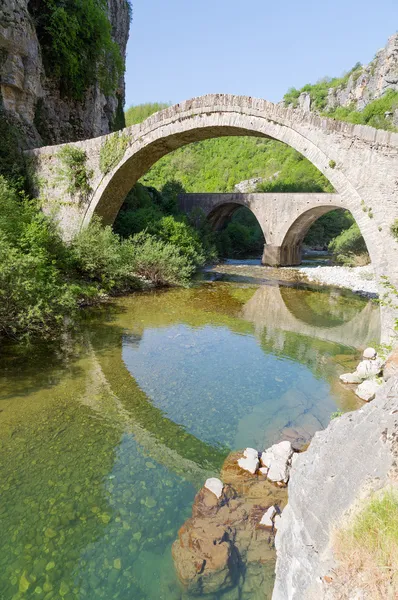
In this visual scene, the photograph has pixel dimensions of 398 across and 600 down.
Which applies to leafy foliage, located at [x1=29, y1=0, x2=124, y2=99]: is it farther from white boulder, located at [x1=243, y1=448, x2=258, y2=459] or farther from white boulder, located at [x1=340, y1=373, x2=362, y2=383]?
white boulder, located at [x1=243, y1=448, x2=258, y2=459]

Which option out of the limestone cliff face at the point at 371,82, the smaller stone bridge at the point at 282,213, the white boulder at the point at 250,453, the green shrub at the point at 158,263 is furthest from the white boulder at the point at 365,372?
the limestone cliff face at the point at 371,82

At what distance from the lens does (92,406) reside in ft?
16.3

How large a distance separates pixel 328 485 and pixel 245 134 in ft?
31.4

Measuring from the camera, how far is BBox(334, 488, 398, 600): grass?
1438 millimetres

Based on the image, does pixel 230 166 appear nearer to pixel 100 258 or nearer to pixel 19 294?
pixel 100 258

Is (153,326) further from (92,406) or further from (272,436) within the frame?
(272,436)

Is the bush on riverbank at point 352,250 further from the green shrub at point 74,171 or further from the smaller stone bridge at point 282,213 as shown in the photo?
the green shrub at point 74,171

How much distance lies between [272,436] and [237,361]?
8.14ft

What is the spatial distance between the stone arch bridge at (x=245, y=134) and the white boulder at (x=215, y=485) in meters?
4.89

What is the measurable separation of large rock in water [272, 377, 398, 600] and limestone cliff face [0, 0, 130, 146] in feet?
49.5

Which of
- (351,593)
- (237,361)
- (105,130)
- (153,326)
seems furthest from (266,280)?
(351,593)

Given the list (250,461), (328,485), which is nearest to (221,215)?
(250,461)

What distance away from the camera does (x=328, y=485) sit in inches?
80.5

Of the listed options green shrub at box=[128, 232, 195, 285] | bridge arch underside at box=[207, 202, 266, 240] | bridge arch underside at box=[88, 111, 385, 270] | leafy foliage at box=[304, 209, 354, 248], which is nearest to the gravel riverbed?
bridge arch underside at box=[88, 111, 385, 270]
